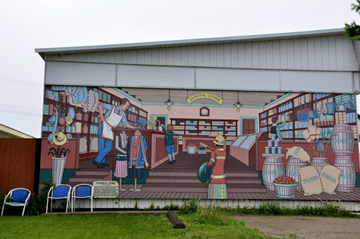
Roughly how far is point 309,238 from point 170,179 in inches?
143

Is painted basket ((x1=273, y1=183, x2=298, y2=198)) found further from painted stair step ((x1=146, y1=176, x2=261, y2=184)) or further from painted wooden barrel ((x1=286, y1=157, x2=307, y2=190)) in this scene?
painted stair step ((x1=146, y1=176, x2=261, y2=184))

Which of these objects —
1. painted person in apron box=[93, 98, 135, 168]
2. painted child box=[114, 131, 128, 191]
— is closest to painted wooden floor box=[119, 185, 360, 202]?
painted child box=[114, 131, 128, 191]

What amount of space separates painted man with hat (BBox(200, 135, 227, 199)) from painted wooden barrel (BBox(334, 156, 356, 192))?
315 centimetres

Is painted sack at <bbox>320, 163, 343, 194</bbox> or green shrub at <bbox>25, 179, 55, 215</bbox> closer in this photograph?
green shrub at <bbox>25, 179, 55, 215</bbox>

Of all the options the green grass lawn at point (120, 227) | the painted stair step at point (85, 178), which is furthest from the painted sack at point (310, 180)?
the painted stair step at point (85, 178)

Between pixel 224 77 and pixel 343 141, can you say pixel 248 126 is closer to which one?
pixel 224 77

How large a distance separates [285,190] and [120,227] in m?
4.47

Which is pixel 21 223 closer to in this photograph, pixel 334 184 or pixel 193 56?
pixel 193 56

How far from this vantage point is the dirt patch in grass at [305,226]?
5.70 metres

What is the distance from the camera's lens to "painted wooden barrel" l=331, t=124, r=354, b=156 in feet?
26.5

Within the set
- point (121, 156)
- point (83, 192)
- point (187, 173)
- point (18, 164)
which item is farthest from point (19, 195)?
point (187, 173)

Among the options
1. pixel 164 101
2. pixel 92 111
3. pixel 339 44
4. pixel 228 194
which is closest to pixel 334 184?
pixel 228 194

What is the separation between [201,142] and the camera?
800cm

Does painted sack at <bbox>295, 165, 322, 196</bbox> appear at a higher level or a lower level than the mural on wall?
lower
